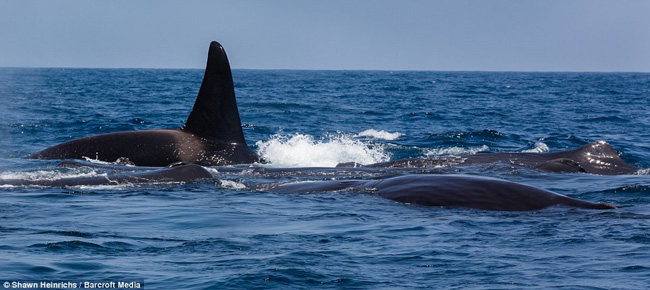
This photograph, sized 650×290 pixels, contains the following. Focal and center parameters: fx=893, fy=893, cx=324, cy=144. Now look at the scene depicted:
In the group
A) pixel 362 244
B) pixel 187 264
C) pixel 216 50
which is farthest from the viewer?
pixel 216 50

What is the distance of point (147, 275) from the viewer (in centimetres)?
702

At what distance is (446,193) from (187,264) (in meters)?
4.01

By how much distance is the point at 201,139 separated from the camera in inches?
581

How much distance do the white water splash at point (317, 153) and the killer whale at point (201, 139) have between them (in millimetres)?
2524

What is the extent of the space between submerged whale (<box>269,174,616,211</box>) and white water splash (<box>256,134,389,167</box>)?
6.29m

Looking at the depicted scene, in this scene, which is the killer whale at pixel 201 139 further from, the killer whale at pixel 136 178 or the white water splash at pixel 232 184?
the white water splash at pixel 232 184

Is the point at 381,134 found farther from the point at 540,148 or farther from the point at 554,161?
the point at 554,161

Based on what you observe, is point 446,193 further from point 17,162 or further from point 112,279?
point 17,162

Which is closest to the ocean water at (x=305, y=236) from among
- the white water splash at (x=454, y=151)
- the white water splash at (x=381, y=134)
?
the white water splash at (x=454, y=151)

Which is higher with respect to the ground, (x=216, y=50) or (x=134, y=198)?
(x=216, y=50)

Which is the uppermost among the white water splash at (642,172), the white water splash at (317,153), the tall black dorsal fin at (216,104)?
the tall black dorsal fin at (216,104)

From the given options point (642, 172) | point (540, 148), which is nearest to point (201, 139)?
point (642, 172)

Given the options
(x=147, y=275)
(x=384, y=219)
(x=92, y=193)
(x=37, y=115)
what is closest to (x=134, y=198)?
(x=92, y=193)

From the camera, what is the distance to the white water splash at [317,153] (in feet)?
60.0
